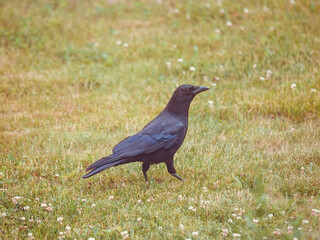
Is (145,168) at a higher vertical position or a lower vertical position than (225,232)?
lower

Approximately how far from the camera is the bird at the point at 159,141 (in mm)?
4191

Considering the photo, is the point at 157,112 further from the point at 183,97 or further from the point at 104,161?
the point at 104,161

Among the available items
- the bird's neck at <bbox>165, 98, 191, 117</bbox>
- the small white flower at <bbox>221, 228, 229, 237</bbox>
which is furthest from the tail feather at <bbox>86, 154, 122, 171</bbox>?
the small white flower at <bbox>221, 228, 229, 237</bbox>

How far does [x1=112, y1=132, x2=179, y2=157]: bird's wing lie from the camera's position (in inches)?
167

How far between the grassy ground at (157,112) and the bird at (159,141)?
306 millimetres

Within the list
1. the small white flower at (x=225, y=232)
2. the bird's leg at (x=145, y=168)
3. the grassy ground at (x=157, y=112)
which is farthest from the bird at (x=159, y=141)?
the small white flower at (x=225, y=232)

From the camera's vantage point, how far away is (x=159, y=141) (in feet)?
14.3

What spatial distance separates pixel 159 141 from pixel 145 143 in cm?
14

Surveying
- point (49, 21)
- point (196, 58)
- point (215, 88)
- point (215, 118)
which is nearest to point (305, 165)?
point (215, 118)

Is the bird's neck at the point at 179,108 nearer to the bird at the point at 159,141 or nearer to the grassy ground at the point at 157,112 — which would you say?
the bird at the point at 159,141

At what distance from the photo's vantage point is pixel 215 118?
238 inches

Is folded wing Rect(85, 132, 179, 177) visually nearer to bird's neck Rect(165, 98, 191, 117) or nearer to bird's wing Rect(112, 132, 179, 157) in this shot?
bird's wing Rect(112, 132, 179, 157)

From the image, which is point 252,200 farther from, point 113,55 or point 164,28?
point 164,28

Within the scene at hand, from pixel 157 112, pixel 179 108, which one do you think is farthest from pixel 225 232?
pixel 157 112
